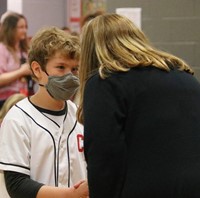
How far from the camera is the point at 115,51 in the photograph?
1500 mm

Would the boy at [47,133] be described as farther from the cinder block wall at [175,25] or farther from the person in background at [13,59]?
the person in background at [13,59]

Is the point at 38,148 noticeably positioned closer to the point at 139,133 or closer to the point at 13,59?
the point at 139,133

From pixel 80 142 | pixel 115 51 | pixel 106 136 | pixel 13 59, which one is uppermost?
pixel 115 51

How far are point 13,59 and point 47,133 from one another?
2483 mm

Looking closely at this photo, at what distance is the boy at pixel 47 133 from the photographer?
5.40 feet

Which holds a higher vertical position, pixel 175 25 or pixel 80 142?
pixel 175 25

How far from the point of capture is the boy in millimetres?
1646

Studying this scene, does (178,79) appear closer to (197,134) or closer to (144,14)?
(197,134)

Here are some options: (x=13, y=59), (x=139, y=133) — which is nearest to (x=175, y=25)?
(x=13, y=59)

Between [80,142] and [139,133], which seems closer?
[139,133]

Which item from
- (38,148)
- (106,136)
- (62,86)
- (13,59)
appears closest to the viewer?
(106,136)

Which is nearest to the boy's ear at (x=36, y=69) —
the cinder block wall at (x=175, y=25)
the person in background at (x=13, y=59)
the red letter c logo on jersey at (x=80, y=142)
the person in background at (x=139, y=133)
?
the red letter c logo on jersey at (x=80, y=142)

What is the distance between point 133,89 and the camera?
1.43 m

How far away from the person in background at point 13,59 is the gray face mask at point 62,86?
2.20 metres
